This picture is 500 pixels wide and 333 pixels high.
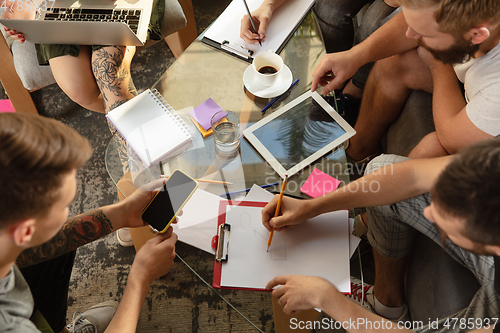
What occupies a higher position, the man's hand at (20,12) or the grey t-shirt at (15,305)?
the man's hand at (20,12)

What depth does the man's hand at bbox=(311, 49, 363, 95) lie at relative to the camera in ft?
4.47

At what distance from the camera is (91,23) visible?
134 centimetres

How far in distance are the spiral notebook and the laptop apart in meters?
0.28

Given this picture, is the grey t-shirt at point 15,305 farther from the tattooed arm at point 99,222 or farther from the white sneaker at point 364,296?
the white sneaker at point 364,296

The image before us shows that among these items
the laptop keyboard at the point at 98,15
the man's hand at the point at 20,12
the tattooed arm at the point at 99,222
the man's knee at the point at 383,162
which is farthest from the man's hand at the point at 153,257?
the man's hand at the point at 20,12

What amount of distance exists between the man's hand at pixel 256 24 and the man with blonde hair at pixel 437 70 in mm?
278

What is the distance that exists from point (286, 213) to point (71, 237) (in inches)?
29.1

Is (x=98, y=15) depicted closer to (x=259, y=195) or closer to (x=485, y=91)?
(x=259, y=195)

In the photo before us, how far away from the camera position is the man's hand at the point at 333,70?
53.7 inches

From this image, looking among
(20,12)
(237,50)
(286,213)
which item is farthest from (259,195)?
(20,12)

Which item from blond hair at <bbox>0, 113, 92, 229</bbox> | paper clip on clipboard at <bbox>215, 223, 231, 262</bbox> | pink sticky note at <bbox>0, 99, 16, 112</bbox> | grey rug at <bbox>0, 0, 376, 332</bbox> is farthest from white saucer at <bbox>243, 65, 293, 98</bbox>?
pink sticky note at <bbox>0, 99, 16, 112</bbox>

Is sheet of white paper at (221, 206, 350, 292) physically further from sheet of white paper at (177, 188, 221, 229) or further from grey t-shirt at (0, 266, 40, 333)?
grey t-shirt at (0, 266, 40, 333)

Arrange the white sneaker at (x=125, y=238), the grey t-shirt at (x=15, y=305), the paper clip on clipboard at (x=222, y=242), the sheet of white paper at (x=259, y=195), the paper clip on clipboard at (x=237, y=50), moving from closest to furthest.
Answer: the grey t-shirt at (x=15, y=305) → the paper clip on clipboard at (x=222, y=242) → the sheet of white paper at (x=259, y=195) → the paper clip on clipboard at (x=237, y=50) → the white sneaker at (x=125, y=238)

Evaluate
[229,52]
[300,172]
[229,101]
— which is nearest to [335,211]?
[300,172]
